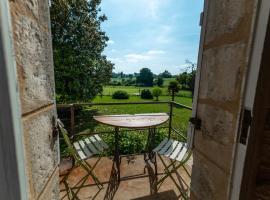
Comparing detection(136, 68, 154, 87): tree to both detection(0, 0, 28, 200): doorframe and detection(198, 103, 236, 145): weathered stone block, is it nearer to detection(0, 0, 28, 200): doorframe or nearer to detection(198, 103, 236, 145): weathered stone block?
detection(198, 103, 236, 145): weathered stone block

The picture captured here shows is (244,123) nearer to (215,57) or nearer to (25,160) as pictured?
(215,57)

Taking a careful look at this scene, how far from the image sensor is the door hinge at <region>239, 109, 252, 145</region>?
692mm

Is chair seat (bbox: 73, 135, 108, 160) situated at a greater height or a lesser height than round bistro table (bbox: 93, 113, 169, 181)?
lesser

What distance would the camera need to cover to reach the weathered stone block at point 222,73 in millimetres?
759

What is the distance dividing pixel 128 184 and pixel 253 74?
228 centimetres

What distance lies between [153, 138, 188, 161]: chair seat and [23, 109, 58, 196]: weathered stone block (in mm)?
1640

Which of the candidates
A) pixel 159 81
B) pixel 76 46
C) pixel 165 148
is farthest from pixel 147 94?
pixel 165 148

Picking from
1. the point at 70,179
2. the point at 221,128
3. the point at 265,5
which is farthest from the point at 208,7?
the point at 70,179

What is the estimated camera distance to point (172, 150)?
2.36m

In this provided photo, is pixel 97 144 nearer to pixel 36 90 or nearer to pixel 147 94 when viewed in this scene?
pixel 36 90

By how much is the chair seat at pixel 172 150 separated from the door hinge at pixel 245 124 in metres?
1.55

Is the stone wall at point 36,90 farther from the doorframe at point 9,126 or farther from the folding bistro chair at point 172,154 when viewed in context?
the folding bistro chair at point 172,154

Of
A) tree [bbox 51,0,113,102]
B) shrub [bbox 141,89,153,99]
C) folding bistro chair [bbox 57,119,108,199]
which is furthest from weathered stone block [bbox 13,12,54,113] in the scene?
shrub [bbox 141,89,153,99]

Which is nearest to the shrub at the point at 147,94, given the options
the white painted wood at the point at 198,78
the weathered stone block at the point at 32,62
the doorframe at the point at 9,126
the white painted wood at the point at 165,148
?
the white painted wood at the point at 165,148
